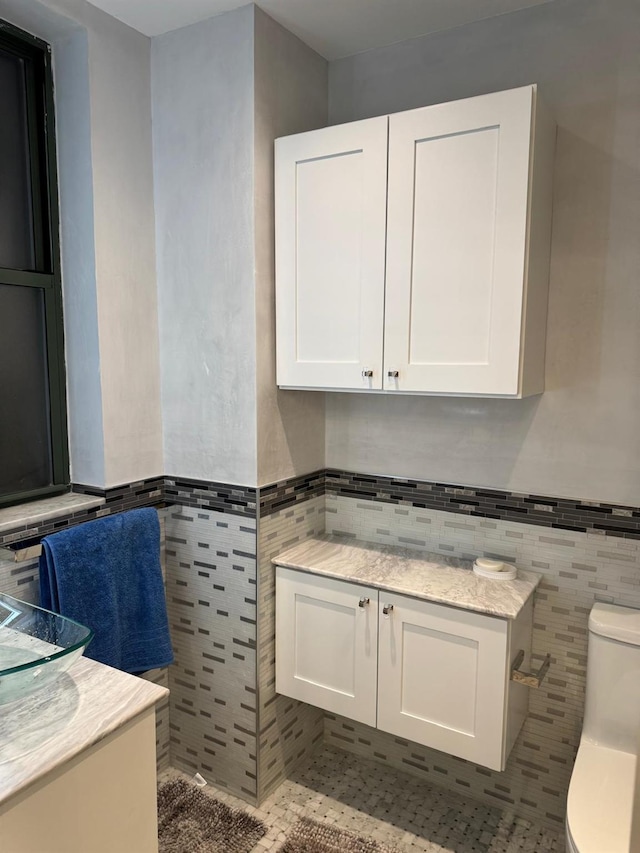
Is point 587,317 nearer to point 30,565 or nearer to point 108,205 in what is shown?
point 108,205

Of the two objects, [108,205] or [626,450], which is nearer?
[626,450]

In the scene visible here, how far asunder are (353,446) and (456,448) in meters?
0.38

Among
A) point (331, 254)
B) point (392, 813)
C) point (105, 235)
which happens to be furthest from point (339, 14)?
point (392, 813)

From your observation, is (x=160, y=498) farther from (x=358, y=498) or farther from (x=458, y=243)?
(x=458, y=243)

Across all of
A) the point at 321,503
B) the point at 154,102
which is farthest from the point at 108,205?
the point at 321,503

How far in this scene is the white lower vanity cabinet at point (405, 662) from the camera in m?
1.65

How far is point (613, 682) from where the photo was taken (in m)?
1.62

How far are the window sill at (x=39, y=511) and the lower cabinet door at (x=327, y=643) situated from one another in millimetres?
625

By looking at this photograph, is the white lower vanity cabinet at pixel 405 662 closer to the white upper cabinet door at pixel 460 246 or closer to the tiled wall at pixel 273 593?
the tiled wall at pixel 273 593

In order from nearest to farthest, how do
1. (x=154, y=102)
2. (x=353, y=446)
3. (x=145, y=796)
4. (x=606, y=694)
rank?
(x=145, y=796) → (x=606, y=694) → (x=154, y=102) → (x=353, y=446)

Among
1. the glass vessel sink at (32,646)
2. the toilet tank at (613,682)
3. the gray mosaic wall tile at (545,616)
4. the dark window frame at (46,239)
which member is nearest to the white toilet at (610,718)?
the toilet tank at (613,682)

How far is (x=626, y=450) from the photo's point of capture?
66.9 inches

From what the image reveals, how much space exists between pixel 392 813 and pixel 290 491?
107 centimetres

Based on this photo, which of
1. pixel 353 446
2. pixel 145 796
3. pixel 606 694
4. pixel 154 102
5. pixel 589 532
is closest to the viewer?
pixel 145 796
